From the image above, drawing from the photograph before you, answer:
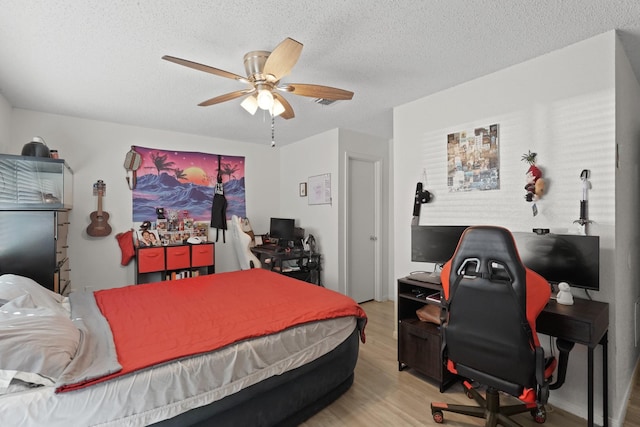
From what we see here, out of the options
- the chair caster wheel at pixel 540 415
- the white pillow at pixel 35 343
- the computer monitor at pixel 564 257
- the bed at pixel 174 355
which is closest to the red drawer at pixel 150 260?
the bed at pixel 174 355

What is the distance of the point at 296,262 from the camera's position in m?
4.52

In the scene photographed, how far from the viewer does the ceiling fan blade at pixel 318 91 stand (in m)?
2.27

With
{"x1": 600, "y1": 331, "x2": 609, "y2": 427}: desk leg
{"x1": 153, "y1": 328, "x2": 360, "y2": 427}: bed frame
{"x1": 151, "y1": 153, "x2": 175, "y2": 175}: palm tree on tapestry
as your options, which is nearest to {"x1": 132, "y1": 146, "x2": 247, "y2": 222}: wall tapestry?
{"x1": 151, "y1": 153, "x2": 175, "y2": 175}: palm tree on tapestry

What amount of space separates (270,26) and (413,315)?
254 centimetres

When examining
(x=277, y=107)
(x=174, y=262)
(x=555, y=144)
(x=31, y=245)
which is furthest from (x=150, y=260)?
(x=555, y=144)

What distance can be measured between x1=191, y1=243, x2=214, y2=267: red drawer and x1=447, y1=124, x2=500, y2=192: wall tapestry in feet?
10.6

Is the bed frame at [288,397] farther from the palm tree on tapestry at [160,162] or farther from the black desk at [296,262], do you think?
the palm tree on tapestry at [160,162]

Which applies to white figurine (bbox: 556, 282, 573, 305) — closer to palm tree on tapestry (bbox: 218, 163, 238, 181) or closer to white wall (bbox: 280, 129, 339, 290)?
white wall (bbox: 280, 129, 339, 290)

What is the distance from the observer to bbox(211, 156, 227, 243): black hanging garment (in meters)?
4.77

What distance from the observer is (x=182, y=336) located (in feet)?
5.75

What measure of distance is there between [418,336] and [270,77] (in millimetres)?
2309

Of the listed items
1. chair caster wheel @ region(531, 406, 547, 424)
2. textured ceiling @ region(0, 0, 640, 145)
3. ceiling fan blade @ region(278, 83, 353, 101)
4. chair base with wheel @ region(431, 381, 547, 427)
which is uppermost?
textured ceiling @ region(0, 0, 640, 145)

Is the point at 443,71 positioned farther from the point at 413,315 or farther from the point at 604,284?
the point at 413,315

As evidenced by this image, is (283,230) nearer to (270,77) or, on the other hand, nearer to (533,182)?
(270,77)
